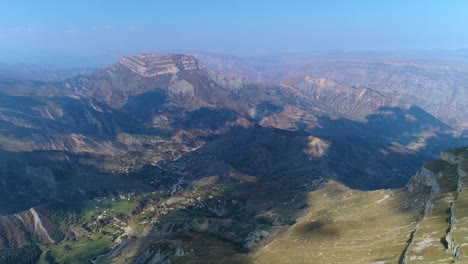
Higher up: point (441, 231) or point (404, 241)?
point (441, 231)

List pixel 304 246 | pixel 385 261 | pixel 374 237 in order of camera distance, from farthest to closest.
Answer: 1. pixel 304 246
2. pixel 374 237
3. pixel 385 261

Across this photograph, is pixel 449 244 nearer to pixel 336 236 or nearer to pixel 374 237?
pixel 374 237

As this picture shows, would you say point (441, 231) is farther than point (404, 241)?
No

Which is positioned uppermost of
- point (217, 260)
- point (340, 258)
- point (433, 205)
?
point (433, 205)

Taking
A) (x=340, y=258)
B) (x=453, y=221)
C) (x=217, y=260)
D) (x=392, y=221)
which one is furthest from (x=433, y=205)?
(x=217, y=260)

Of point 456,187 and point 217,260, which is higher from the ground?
point 456,187

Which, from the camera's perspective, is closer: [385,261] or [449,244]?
[449,244]

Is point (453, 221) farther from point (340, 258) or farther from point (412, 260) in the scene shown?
point (340, 258)

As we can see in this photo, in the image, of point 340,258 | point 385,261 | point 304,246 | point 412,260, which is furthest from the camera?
point 304,246

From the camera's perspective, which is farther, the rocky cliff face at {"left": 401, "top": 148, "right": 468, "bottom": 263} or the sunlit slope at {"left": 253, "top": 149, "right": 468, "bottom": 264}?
the sunlit slope at {"left": 253, "top": 149, "right": 468, "bottom": 264}

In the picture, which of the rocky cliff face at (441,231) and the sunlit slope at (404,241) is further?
the sunlit slope at (404,241)
